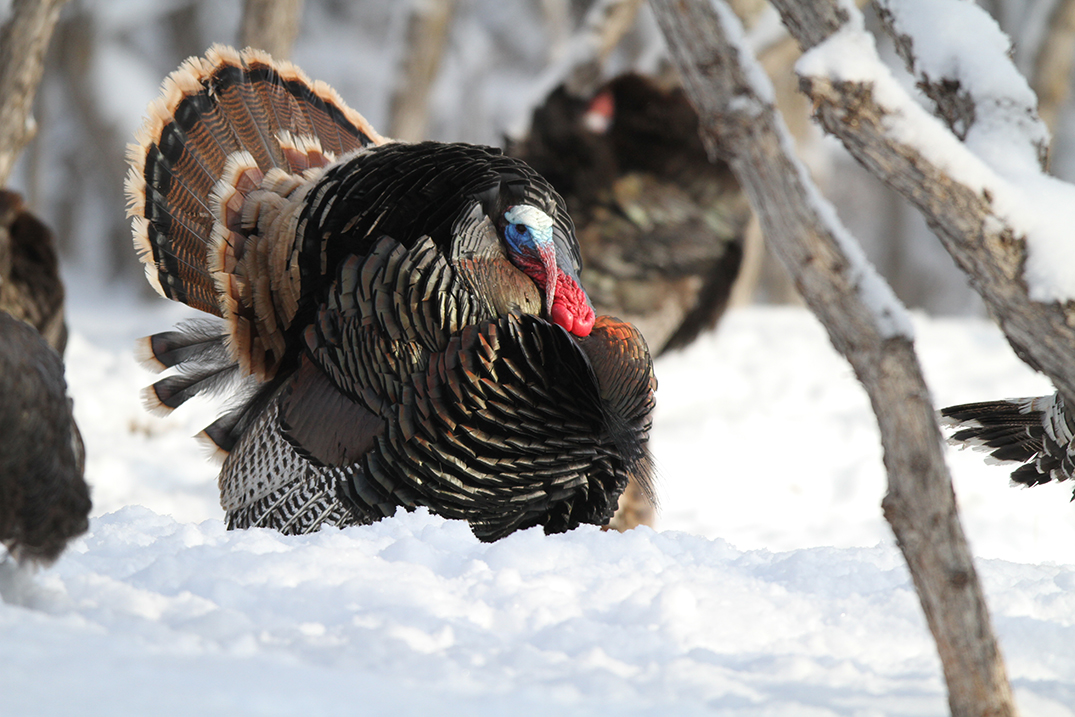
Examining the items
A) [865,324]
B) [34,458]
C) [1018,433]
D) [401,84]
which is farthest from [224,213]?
[401,84]

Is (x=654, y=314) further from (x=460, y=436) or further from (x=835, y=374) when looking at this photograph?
(x=835, y=374)

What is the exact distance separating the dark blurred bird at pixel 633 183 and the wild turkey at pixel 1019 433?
63.6 inches

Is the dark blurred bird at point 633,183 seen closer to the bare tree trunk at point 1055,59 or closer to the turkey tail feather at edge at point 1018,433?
the turkey tail feather at edge at point 1018,433

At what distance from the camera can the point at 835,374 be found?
7039 millimetres

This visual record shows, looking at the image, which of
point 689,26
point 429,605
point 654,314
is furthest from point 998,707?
point 654,314

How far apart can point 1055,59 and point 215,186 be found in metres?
7.71

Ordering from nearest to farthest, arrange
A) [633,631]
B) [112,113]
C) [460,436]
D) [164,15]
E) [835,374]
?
[633,631] < [460,436] < [835,374] < [112,113] < [164,15]

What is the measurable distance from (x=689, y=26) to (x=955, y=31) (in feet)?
1.98

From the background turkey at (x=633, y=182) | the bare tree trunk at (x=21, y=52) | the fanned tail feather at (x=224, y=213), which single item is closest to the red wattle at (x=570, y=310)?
the fanned tail feather at (x=224, y=213)

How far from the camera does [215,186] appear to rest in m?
3.27

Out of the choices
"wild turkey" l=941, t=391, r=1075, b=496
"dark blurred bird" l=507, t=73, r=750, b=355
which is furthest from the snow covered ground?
"dark blurred bird" l=507, t=73, r=750, b=355

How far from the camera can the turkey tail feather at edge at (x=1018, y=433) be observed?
9.99 feet

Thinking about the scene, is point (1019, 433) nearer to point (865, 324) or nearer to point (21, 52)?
point (865, 324)

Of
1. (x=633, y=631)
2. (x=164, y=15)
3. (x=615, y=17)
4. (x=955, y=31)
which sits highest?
(x=164, y=15)
